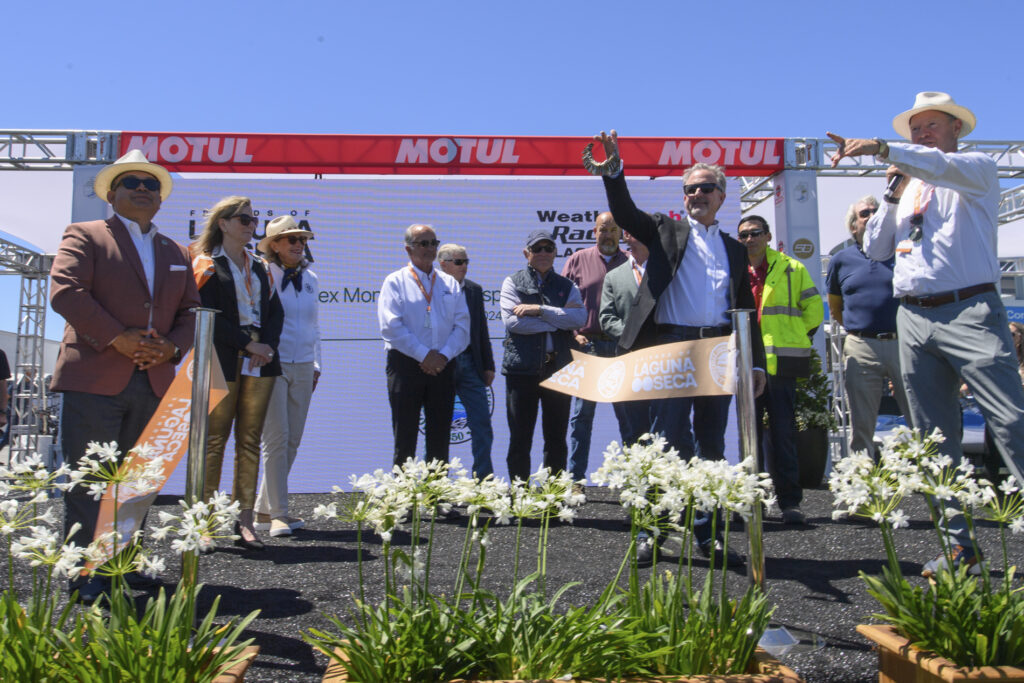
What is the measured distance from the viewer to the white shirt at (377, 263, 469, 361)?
536 centimetres

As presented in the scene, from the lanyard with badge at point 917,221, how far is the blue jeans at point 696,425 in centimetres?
103

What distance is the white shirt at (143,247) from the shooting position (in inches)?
147

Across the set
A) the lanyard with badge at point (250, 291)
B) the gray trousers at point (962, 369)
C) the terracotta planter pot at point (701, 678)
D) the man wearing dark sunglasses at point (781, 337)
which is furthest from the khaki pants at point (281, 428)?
the gray trousers at point (962, 369)

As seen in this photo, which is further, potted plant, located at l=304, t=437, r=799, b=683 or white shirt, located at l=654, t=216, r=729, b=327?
white shirt, located at l=654, t=216, r=729, b=327

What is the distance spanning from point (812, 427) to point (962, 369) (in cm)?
379

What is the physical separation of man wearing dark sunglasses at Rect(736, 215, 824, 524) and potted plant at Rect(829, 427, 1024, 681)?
3.29 meters

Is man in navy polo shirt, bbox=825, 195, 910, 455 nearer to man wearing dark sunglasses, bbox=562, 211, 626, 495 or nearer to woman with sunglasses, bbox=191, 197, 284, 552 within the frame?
man wearing dark sunglasses, bbox=562, 211, 626, 495

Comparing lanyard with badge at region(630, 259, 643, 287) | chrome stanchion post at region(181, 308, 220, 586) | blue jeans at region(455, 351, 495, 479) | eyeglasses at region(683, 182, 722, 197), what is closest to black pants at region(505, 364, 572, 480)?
blue jeans at region(455, 351, 495, 479)

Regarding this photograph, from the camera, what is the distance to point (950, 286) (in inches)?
133

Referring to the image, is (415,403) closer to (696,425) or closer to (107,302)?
(696,425)

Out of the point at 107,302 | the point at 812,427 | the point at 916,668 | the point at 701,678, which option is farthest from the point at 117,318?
the point at 812,427

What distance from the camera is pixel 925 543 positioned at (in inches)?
181

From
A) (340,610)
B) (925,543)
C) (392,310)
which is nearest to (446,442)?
(392,310)

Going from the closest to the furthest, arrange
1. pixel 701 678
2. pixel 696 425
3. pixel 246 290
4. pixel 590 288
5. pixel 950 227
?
pixel 701 678 < pixel 950 227 < pixel 696 425 < pixel 246 290 < pixel 590 288
